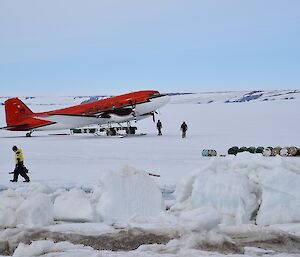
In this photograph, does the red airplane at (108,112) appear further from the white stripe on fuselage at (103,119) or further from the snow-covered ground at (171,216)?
the snow-covered ground at (171,216)

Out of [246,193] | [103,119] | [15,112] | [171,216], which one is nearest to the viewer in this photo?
[171,216]

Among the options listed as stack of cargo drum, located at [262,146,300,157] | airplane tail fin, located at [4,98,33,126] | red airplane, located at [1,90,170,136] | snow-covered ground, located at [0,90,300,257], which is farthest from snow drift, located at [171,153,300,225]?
airplane tail fin, located at [4,98,33,126]

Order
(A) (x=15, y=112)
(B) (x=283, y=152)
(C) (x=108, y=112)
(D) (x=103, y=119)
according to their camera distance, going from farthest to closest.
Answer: (A) (x=15, y=112)
(D) (x=103, y=119)
(C) (x=108, y=112)
(B) (x=283, y=152)

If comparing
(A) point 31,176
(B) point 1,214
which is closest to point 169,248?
(B) point 1,214

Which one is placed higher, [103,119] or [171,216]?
[103,119]

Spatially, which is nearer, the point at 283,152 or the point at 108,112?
the point at 283,152

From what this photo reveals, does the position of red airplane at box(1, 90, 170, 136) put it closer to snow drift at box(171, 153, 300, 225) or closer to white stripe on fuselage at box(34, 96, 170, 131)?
white stripe on fuselage at box(34, 96, 170, 131)

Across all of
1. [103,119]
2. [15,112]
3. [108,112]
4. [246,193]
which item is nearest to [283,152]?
[246,193]

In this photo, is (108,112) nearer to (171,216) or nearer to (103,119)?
(103,119)

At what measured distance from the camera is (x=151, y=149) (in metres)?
29.6

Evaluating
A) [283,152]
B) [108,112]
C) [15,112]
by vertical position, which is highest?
[15,112]

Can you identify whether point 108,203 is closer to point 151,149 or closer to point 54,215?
point 54,215

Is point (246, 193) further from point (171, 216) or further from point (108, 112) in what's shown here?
point (108, 112)

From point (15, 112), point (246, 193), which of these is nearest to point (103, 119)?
point (15, 112)
